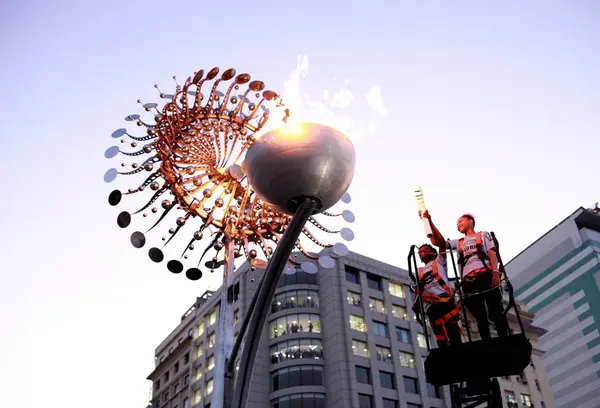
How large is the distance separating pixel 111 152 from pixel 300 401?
4511 cm

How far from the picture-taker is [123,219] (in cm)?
842

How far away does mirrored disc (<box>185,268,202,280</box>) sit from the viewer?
838cm

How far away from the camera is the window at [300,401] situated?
5012cm

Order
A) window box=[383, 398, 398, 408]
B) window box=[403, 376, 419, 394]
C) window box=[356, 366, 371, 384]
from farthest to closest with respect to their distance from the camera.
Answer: window box=[403, 376, 419, 394], window box=[356, 366, 371, 384], window box=[383, 398, 398, 408]


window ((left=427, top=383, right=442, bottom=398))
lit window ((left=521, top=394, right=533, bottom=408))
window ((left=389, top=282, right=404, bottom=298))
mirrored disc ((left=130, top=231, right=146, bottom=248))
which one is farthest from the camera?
window ((left=389, top=282, right=404, bottom=298))

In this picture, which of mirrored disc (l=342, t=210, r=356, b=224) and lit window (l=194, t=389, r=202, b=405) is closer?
mirrored disc (l=342, t=210, r=356, b=224)

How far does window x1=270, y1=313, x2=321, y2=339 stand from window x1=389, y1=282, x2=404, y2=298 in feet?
31.9

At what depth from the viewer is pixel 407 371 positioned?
5453 cm

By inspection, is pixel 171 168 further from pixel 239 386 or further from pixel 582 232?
pixel 582 232

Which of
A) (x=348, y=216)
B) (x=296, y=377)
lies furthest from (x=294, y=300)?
(x=348, y=216)

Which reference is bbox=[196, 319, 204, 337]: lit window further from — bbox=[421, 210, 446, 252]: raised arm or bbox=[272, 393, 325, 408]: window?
bbox=[421, 210, 446, 252]: raised arm

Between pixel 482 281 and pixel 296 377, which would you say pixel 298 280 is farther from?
pixel 482 281

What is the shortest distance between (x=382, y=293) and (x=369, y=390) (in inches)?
437

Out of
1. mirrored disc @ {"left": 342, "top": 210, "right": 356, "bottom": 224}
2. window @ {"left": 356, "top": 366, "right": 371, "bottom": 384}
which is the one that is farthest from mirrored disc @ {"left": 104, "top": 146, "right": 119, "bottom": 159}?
window @ {"left": 356, "top": 366, "right": 371, "bottom": 384}
